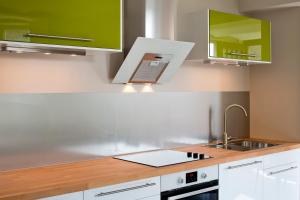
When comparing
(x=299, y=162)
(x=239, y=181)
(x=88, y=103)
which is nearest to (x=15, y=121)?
(x=88, y=103)

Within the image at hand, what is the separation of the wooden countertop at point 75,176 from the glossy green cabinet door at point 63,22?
78 cm

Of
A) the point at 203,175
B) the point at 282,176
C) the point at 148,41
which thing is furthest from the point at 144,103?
the point at 282,176

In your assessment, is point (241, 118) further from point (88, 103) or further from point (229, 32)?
point (88, 103)

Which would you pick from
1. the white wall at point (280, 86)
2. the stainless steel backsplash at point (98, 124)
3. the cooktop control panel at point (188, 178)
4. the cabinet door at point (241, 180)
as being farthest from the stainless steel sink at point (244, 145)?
the cooktop control panel at point (188, 178)

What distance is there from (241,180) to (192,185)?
0.60 metres

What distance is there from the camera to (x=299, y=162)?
3756mm

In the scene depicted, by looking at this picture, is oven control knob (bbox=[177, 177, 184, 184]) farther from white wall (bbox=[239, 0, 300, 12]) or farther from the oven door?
white wall (bbox=[239, 0, 300, 12])

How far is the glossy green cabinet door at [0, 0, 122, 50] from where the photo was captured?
2109 millimetres

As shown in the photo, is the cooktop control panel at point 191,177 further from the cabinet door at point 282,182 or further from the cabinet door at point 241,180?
the cabinet door at point 282,182

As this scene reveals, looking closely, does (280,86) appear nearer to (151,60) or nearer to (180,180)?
(151,60)

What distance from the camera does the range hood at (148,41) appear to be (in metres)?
2.85

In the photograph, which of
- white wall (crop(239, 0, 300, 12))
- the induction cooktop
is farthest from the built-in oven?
white wall (crop(239, 0, 300, 12))

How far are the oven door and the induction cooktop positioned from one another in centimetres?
19

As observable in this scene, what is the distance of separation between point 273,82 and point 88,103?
7.03ft
